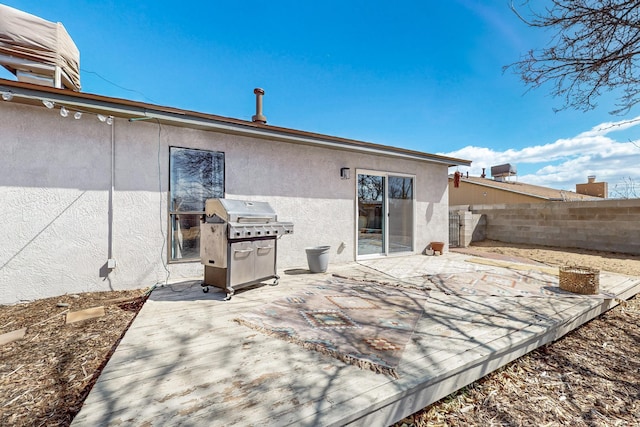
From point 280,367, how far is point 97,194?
4.19 meters

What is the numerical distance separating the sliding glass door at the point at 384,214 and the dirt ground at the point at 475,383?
4153mm

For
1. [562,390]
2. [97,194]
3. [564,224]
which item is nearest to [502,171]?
[564,224]

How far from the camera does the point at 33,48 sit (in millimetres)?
4328

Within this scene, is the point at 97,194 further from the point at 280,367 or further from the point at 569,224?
the point at 569,224

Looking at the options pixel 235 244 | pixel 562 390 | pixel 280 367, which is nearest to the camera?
pixel 280 367

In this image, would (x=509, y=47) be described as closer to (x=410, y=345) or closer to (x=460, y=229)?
(x=410, y=345)

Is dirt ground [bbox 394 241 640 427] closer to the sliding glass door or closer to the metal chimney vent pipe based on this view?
the sliding glass door

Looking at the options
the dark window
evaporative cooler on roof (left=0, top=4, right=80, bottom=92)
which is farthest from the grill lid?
evaporative cooler on roof (left=0, top=4, right=80, bottom=92)

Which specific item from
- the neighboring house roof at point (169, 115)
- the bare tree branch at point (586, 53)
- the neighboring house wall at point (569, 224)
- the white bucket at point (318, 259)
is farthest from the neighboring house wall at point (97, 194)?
the neighboring house wall at point (569, 224)

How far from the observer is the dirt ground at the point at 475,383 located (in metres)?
1.87

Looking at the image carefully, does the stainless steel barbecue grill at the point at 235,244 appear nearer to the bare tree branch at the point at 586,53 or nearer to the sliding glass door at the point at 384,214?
the sliding glass door at the point at 384,214

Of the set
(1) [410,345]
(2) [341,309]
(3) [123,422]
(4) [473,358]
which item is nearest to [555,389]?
(4) [473,358]

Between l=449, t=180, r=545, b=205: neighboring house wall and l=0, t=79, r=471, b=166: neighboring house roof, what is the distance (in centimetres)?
1152

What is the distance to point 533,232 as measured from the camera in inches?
402
